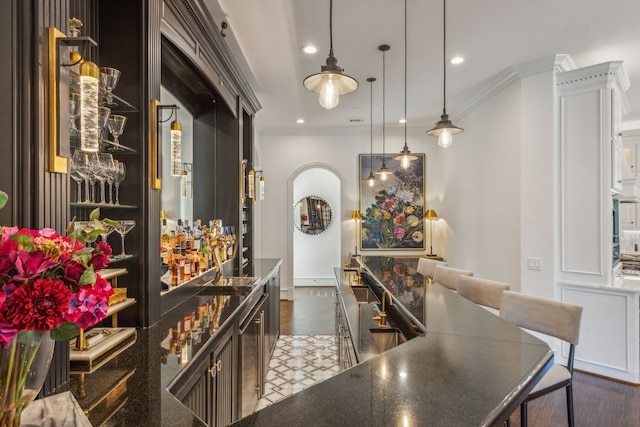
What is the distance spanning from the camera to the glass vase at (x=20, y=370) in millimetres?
650

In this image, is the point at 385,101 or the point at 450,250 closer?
the point at 385,101

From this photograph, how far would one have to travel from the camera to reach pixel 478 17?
276 cm

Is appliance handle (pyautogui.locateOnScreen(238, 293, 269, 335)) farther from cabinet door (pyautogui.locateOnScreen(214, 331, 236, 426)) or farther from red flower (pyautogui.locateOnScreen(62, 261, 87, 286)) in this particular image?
red flower (pyautogui.locateOnScreen(62, 261, 87, 286))

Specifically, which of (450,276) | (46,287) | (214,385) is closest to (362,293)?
(450,276)

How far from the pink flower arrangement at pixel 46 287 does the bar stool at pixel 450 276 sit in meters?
2.80

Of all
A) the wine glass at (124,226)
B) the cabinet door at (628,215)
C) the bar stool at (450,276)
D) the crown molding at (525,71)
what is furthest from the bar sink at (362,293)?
the cabinet door at (628,215)

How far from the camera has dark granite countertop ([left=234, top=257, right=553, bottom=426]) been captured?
2.66 ft

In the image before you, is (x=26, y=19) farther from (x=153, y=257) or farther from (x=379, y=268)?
(x=379, y=268)

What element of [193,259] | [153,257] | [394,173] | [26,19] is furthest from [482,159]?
[26,19]

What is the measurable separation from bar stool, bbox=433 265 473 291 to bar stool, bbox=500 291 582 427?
2.77 ft

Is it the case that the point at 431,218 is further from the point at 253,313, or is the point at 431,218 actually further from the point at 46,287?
the point at 46,287

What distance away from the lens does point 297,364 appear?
3510mm

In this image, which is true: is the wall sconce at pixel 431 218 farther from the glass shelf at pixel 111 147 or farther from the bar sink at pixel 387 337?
the glass shelf at pixel 111 147

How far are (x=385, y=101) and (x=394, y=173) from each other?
5.92ft
